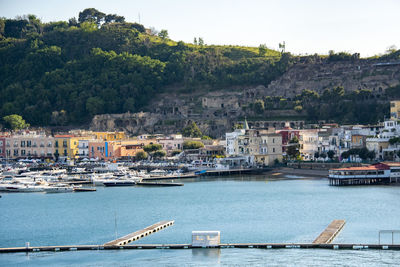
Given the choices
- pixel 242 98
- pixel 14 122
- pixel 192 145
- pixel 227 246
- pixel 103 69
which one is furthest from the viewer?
pixel 103 69

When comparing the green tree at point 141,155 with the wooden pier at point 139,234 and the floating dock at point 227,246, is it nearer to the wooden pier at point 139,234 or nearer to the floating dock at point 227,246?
the wooden pier at point 139,234

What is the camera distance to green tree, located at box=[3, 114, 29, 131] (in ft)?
297

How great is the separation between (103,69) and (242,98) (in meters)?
20.3

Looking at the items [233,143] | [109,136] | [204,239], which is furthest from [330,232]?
[109,136]

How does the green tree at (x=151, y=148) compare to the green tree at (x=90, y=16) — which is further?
the green tree at (x=90, y=16)

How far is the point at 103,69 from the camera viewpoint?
10325 centimetres

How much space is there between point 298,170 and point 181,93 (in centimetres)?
3617

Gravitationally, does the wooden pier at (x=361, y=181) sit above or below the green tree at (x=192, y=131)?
below

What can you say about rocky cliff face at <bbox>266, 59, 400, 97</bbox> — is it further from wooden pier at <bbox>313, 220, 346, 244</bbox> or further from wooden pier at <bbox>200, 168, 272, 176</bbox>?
wooden pier at <bbox>313, 220, 346, 244</bbox>

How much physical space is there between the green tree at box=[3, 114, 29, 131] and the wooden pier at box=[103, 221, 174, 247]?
5335cm

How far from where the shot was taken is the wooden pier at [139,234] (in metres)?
34.5

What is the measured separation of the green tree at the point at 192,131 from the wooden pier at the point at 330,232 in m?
45.7

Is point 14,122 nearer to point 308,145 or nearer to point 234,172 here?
point 234,172

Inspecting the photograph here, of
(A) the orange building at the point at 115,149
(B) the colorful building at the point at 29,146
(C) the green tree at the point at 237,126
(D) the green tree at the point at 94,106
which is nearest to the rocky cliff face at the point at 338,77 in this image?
(C) the green tree at the point at 237,126
